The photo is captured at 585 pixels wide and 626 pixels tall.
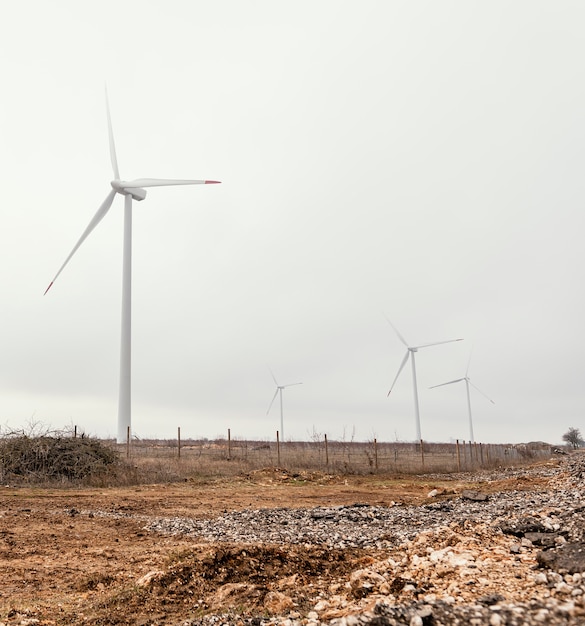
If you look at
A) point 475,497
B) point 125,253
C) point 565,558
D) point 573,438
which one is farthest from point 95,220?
point 573,438

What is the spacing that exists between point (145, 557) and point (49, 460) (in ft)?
53.9

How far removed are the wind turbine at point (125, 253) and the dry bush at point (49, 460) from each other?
907cm

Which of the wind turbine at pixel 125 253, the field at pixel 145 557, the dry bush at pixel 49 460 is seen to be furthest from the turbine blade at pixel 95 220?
the field at pixel 145 557

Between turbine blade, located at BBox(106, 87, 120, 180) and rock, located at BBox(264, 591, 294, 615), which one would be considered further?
turbine blade, located at BBox(106, 87, 120, 180)

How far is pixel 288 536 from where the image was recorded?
1065 centimetres

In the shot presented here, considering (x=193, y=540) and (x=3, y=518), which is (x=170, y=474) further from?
(x=193, y=540)

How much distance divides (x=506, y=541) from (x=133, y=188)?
36358mm

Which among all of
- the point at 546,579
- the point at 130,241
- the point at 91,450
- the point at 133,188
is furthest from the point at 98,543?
the point at 133,188

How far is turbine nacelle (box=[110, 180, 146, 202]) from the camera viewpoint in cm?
3812

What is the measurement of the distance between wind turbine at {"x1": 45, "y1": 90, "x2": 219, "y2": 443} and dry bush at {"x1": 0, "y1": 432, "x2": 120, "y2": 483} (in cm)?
907

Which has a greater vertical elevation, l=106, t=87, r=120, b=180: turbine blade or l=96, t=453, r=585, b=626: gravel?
l=106, t=87, r=120, b=180: turbine blade

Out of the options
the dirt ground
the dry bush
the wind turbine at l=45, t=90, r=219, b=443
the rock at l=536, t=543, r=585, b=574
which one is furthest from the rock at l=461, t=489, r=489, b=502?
the wind turbine at l=45, t=90, r=219, b=443

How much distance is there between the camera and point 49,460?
76.9ft

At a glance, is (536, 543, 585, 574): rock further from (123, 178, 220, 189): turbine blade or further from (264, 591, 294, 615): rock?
(123, 178, 220, 189): turbine blade
